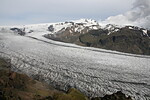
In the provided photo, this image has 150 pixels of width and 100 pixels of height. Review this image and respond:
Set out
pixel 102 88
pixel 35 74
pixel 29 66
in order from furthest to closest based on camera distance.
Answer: pixel 29 66, pixel 35 74, pixel 102 88

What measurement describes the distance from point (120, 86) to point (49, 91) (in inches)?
811

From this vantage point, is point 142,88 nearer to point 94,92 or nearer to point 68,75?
point 94,92

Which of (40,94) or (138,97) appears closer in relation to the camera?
(40,94)

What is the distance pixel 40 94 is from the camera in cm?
4341

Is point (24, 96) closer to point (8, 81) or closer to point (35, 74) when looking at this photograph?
point (8, 81)

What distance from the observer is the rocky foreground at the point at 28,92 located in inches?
1446

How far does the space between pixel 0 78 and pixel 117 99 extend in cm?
2254

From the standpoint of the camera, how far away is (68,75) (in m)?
62.3

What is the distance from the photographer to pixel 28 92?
4312 cm

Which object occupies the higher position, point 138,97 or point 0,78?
point 0,78

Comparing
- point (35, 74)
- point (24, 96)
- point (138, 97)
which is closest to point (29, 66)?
point (35, 74)

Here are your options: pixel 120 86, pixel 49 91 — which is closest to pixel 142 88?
A: pixel 120 86

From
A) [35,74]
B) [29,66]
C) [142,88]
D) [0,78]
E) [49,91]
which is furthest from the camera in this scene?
[29,66]

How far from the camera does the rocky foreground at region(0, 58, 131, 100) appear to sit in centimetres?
3672
